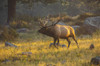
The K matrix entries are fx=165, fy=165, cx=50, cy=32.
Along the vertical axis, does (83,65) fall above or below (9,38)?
above

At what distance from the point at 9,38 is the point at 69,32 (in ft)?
16.9

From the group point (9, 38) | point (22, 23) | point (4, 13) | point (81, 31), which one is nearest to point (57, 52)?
point (9, 38)

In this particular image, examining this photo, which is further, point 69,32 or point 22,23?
point 22,23

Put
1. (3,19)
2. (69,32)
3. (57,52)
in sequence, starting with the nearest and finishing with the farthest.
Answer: (57,52), (69,32), (3,19)

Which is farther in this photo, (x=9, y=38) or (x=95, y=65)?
(x=9, y=38)

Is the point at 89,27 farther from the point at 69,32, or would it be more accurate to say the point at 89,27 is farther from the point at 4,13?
the point at 4,13

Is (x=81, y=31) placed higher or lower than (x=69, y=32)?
lower

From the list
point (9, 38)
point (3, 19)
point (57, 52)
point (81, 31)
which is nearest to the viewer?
point (57, 52)

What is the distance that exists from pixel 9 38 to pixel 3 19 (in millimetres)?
13230

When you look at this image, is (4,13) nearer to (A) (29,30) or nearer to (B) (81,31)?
(A) (29,30)

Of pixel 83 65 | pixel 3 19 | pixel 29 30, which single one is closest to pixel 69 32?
pixel 83 65

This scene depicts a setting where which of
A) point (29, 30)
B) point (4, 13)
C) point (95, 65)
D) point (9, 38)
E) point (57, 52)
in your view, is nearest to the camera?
point (95, 65)

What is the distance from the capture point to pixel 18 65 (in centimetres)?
598

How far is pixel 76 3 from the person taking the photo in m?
44.8
